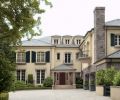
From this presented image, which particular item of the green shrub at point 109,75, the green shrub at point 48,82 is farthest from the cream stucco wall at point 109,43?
the green shrub at point 48,82

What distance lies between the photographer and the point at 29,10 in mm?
15664

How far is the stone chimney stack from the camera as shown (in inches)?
1661

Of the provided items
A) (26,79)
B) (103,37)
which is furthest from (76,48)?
(103,37)

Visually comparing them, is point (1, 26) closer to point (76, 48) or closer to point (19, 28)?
point (19, 28)

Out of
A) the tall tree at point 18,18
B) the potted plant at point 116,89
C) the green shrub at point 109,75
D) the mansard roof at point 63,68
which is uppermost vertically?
the tall tree at point 18,18

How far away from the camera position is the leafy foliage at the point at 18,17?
49.8ft

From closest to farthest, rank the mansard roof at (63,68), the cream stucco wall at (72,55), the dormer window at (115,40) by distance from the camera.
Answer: the dormer window at (115,40) → the mansard roof at (63,68) → the cream stucco wall at (72,55)

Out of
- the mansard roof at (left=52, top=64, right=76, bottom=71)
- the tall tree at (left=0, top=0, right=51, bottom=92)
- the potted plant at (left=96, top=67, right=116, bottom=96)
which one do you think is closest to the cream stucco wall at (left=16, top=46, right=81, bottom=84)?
the mansard roof at (left=52, top=64, right=76, bottom=71)

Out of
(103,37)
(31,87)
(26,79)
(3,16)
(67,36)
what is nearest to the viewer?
(3,16)

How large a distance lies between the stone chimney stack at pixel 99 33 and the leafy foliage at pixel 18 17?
26023 millimetres

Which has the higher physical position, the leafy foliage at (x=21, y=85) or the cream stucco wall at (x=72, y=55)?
the cream stucco wall at (x=72, y=55)

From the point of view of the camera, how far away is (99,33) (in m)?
42.3

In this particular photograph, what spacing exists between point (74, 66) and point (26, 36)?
151 ft

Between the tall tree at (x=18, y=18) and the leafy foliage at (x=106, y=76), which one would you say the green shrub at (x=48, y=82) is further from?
the tall tree at (x=18, y=18)
